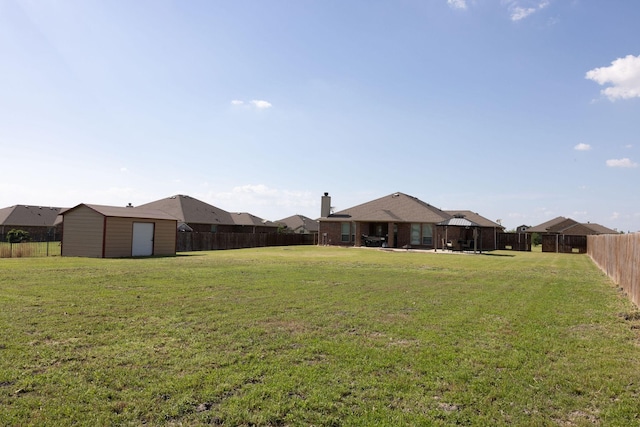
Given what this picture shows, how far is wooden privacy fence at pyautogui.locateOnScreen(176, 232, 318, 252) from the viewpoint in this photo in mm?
32750

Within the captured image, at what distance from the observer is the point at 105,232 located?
22688 mm

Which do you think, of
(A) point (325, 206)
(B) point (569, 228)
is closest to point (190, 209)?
(A) point (325, 206)

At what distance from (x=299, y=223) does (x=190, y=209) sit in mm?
32851

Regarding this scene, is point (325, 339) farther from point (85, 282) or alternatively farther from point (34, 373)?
point (85, 282)

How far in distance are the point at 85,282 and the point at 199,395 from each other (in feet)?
28.4

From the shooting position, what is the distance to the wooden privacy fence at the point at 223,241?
3275 cm

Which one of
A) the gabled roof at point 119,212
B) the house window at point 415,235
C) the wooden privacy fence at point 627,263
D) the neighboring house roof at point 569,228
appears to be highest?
the neighboring house roof at point 569,228

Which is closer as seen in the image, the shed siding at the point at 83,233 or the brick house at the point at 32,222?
the shed siding at the point at 83,233

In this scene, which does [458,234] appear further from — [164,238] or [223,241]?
[164,238]

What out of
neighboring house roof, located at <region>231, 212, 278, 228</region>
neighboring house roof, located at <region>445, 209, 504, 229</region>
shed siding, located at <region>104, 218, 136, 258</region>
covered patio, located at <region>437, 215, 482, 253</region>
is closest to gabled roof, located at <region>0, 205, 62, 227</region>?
neighboring house roof, located at <region>231, 212, 278, 228</region>

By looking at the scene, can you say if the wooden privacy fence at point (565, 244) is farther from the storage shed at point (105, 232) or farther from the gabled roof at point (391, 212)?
the storage shed at point (105, 232)

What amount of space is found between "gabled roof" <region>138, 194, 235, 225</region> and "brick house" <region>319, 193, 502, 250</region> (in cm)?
1300

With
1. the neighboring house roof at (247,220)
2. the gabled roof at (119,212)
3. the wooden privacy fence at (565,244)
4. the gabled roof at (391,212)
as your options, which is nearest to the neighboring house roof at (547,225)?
the wooden privacy fence at (565,244)

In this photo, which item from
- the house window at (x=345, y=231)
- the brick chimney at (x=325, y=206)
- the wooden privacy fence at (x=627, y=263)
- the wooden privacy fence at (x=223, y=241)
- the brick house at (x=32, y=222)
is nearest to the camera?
the wooden privacy fence at (x=627, y=263)
